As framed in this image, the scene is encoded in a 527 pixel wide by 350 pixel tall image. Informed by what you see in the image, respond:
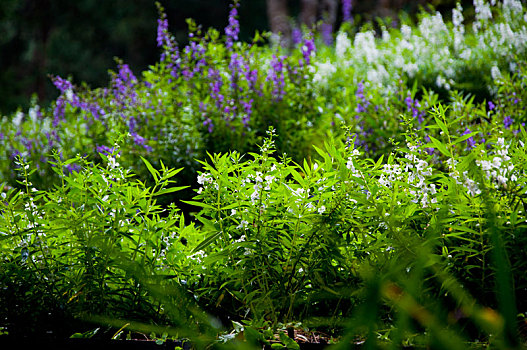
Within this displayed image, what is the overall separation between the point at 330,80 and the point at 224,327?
173 inches

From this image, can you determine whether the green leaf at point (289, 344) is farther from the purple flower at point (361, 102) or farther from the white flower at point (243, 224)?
the purple flower at point (361, 102)

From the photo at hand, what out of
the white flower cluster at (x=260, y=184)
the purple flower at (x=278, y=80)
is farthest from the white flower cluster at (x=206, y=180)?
the purple flower at (x=278, y=80)

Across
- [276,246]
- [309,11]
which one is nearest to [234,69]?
[276,246]

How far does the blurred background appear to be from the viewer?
1644cm

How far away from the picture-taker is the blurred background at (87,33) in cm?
1644

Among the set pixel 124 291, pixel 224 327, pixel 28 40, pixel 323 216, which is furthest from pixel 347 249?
pixel 28 40

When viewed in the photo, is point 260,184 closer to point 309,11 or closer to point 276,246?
point 276,246

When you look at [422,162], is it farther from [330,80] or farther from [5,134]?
[5,134]

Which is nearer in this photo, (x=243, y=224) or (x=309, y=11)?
(x=243, y=224)

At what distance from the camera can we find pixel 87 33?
2141 cm

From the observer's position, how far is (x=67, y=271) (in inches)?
73.5

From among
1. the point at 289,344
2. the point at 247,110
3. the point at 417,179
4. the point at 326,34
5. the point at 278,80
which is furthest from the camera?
the point at 326,34

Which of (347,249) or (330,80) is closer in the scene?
(347,249)

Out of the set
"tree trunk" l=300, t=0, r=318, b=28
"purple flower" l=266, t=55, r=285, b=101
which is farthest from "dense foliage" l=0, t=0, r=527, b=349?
"tree trunk" l=300, t=0, r=318, b=28
